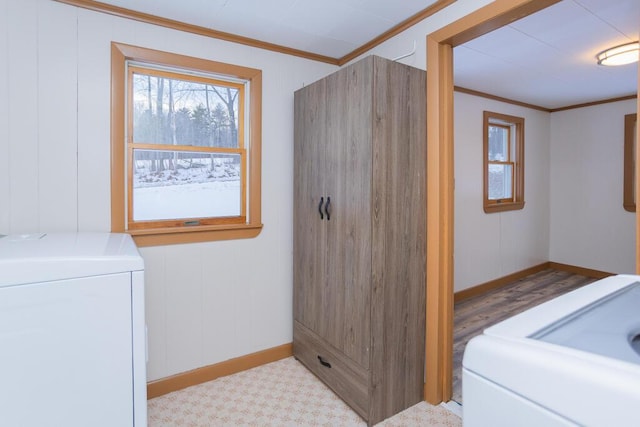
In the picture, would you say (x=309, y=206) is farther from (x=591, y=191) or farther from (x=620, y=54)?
(x=591, y=191)

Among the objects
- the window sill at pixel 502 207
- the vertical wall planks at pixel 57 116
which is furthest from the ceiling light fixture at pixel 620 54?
the vertical wall planks at pixel 57 116

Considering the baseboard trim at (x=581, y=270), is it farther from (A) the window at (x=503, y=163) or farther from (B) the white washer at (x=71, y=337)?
(B) the white washer at (x=71, y=337)

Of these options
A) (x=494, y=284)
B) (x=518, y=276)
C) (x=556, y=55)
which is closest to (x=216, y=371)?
(x=494, y=284)

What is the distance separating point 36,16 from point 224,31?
0.99 m

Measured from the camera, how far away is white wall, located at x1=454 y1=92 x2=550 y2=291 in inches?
147

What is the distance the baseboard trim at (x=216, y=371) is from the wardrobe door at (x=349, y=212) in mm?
590

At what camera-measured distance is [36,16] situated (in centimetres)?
180

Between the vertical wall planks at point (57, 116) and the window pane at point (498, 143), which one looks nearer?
the vertical wall planks at point (57, 116)

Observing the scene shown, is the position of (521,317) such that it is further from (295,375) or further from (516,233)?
(516,233)

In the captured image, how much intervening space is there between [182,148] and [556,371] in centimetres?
224

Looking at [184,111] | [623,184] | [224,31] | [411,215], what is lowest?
[411,215]

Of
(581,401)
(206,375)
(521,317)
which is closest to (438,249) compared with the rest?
(521,317)

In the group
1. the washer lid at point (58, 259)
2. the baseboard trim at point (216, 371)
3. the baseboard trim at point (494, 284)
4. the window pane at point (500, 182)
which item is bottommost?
the baseboard trim at point (216, 371)

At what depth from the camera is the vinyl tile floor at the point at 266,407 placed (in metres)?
1.91
